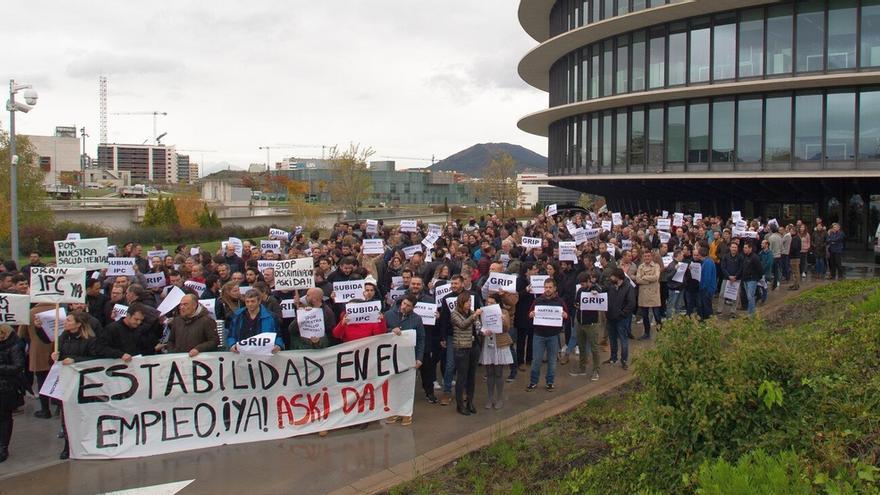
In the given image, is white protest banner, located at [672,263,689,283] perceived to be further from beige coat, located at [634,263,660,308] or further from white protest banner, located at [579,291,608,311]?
white protest banner, located at [579,291,608,311]

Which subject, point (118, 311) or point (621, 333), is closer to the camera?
point (118, 311)

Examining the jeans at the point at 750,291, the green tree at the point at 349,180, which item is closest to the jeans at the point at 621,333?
the jeans at the point at 750,291

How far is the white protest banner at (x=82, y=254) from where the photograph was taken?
41.2ft

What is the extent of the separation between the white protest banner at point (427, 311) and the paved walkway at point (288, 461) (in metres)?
1.40

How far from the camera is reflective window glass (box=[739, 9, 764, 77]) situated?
29594 mm

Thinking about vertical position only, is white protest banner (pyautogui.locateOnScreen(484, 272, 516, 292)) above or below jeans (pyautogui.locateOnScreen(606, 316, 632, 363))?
above

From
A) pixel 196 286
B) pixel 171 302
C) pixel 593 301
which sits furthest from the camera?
pixel 196 286

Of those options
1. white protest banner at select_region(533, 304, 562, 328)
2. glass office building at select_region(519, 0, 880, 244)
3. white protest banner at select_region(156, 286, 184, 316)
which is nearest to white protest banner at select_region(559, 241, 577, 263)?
white protest banner at select_region(533, 304, 562, 328)

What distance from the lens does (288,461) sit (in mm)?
8539

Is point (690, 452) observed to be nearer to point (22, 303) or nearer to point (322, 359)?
point (322, 359)

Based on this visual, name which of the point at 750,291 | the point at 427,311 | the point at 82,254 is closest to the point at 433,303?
the point at 427,311

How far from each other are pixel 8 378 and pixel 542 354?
761cm

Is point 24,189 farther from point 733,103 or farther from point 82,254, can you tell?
point 733,103

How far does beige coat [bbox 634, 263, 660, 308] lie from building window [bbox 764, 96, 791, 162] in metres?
19.1
